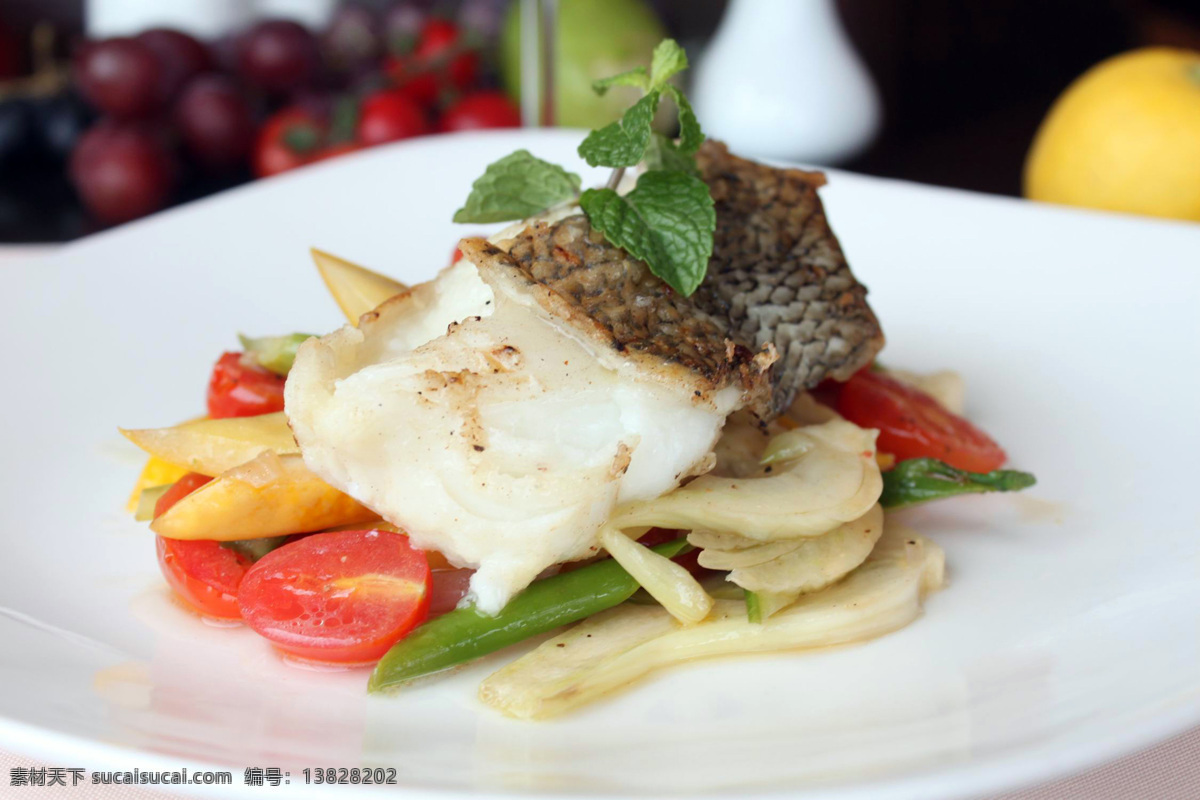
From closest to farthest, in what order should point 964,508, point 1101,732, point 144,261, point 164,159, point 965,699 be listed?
1. point 1101,732
2. point 965,699
3. point 964,508
4. point 144,261
5. point 164,159

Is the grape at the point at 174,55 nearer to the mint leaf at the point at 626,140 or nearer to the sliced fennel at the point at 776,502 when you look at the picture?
the mint leaf at the point at 626,140

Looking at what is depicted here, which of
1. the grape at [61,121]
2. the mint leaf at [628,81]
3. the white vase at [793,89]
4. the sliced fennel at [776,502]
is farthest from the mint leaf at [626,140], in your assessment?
the grape at [61,121]

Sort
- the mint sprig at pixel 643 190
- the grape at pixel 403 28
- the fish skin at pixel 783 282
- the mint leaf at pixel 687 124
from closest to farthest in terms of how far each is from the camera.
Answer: the mint sprig at pixel 643 190, the mint leaf at pixel 687 124, the fish skin at pixel 783 282, the grape at pixel 403 28

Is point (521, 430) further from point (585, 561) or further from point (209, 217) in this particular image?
point (209, 217)

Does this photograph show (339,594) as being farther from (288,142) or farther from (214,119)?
(214,119)

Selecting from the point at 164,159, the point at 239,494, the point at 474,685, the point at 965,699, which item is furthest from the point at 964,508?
the point at 164,159

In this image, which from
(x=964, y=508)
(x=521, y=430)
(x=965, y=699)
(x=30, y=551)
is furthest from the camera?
(x=964, y=508)

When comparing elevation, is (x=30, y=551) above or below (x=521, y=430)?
below

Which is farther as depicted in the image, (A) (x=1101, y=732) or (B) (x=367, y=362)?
(B) (x=367, y=362)
